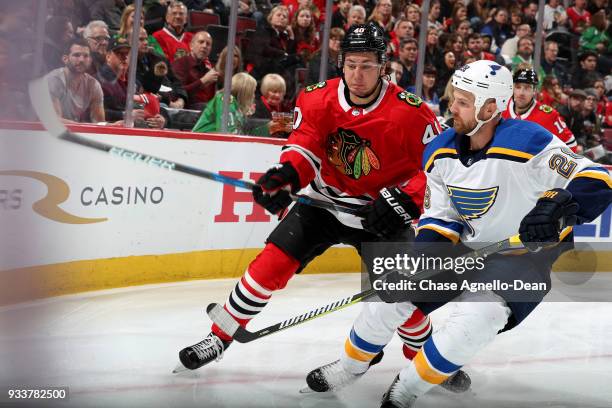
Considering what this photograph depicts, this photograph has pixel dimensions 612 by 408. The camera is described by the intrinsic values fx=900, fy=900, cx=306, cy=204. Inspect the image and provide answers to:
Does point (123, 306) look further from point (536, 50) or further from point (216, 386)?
point (536, 50)

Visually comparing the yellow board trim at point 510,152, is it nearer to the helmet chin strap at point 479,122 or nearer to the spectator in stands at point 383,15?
the helmet chin strap at point 479,122

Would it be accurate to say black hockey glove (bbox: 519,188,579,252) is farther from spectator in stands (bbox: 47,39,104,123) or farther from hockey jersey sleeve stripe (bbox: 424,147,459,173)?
spectator in stands (bbox: 47,39,104,123)

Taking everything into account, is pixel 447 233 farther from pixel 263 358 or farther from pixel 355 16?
pixel 355 16

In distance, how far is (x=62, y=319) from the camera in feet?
13.1

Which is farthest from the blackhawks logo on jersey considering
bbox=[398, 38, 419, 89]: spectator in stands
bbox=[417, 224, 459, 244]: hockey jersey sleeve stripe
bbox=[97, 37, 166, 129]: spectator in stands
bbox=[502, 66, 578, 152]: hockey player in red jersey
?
bbox=[398, 38, 419, 89]: spectator in stands

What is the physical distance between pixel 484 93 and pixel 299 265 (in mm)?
956

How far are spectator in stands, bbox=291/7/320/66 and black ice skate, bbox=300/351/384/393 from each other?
104 inches

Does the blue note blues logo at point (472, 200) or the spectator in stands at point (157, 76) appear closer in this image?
the blue note blues logo at point (472, 200)

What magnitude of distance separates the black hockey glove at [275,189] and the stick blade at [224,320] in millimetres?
422

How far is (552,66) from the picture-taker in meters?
6.54

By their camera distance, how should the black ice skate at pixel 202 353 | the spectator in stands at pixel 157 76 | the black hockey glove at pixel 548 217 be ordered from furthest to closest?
the spectator in stands at pixel 157 76
the black ice skate at pixel 202 353
the black hockey glove at pixel 548 217

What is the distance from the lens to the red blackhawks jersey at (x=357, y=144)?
3.21 meters

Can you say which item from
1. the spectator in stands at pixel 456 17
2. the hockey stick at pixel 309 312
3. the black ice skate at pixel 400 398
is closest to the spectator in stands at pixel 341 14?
the spectator in stands at pixel 456 17

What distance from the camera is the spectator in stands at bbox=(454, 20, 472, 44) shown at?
20.5 feet
